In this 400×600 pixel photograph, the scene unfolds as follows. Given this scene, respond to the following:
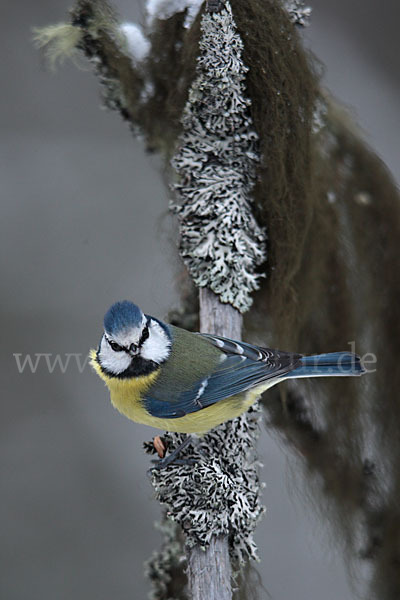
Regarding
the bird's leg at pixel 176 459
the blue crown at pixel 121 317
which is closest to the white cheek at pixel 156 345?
the blue crown at pixel 121 317

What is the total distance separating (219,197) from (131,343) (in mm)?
426

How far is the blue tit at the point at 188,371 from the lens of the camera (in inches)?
60.7

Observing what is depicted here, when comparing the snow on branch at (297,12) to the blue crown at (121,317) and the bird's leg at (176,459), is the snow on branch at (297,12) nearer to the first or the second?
the blue crown at (121,317)

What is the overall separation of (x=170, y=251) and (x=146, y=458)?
3.09ft

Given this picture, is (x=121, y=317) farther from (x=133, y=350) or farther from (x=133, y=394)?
(x=133, y=394)

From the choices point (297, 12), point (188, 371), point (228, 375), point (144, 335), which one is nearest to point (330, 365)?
point (228, 375)

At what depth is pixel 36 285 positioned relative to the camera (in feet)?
7.92

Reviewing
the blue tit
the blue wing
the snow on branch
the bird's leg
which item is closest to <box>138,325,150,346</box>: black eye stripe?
the blue tit

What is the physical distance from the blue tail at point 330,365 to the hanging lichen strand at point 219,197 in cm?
21

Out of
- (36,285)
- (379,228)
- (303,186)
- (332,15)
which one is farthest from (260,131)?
(36,285)

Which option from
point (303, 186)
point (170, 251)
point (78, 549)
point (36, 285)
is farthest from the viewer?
point (36, 285)

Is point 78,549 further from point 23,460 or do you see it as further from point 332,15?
point 332,15

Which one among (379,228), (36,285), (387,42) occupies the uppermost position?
(387,42)

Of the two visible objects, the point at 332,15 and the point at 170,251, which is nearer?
the point at 170,251
